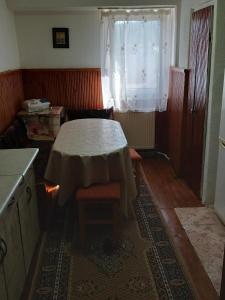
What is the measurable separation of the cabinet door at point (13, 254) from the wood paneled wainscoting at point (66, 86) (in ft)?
9.53

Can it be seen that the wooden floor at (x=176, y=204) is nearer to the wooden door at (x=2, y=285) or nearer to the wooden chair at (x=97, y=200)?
the wooden chair at (x=97, y=200)

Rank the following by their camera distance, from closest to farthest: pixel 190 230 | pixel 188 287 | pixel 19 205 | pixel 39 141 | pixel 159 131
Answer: pixel 19 205 < pixel 188 287 < pixel 190 230 < pixel 39 141 < pixel 159 131

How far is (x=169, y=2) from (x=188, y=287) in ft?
10.8

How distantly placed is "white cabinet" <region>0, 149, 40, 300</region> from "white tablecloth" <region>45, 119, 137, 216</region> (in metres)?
0.33

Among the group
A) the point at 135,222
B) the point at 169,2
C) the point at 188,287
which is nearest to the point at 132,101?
the point at 169,2

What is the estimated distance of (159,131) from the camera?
474cm

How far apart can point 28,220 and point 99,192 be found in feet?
1.98

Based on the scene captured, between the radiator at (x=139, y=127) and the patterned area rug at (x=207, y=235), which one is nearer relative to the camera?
the patterned area rug at (x=207, y=235)

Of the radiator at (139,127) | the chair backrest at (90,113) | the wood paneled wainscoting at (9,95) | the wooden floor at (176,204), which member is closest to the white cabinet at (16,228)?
the wooden floor at (176,204)

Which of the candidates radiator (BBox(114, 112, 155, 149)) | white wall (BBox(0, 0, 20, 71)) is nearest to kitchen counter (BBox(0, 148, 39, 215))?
white wall (BBox(0, 0, 20, 71))

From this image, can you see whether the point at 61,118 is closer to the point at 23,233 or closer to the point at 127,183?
the point at 127,183

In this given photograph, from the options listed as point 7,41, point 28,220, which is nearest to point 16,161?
point 28,220

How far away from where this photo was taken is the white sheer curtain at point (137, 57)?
13.8 ft

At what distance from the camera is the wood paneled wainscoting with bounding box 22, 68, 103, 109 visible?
446cm
